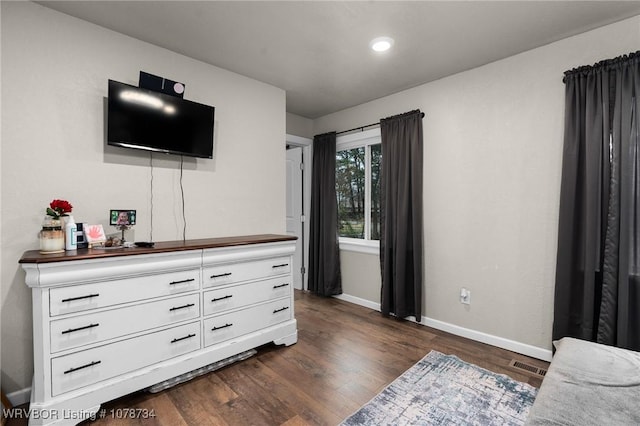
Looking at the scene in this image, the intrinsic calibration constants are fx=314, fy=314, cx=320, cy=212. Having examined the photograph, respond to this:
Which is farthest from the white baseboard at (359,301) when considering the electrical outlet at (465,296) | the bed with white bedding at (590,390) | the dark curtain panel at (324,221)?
the bed with white bedding at (590,390)

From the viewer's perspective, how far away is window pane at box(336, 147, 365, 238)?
13.5ft

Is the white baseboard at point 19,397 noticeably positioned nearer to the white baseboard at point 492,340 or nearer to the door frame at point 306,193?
the door frame at point 306,193

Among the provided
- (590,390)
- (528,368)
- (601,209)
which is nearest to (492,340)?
(528,368)

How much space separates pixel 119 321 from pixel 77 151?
121cm

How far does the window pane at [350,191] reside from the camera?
4.11 metres

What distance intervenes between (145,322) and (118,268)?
407 millimetres

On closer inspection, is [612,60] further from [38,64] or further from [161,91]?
[38,64]

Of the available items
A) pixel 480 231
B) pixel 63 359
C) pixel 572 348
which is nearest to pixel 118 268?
pixel 63 359

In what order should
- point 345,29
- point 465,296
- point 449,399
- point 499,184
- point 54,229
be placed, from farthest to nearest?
point 465,296, point 499,184, point 345,29, point 449,399, point 54,229

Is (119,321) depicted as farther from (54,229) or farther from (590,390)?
(590,390)

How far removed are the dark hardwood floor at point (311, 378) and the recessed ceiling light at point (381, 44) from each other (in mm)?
2531

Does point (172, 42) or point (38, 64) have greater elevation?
point (172, 42)

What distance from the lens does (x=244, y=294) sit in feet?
8.41

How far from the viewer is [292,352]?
2725mm
